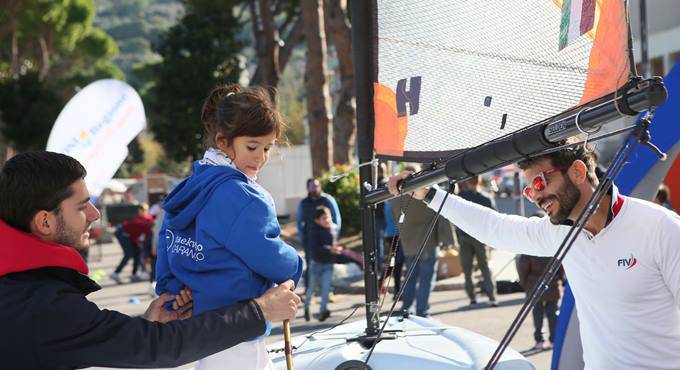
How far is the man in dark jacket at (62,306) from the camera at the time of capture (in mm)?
2186

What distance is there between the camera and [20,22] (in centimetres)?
4450

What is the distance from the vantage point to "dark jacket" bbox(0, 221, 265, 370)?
7.16 feet

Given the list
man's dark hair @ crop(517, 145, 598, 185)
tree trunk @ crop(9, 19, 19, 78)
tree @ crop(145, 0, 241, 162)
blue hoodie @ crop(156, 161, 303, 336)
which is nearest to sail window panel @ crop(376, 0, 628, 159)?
man's dark hair @ crop(517, 145, 598, 185)

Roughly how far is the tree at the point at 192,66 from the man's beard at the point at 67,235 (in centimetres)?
3432

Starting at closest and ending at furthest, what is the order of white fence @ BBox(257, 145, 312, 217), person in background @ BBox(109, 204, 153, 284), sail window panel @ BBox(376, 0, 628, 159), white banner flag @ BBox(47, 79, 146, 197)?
1. sail window panel @ BBox(376, 0, 628, 159)
2. white banner flag @ BBox(47, 79, 146, 197)
3. person in background @ BBox(109, 204, 153, 284)
4. white fence @ BBox(257, 145, 312, 217)

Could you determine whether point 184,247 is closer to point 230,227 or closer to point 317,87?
point 230,227

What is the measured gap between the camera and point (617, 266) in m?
2.98

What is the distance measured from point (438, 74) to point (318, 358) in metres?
1.12

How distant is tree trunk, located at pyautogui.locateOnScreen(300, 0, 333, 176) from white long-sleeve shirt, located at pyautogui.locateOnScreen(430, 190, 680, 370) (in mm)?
20397

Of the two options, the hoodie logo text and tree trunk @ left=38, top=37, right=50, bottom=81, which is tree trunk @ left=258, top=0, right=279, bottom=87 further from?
the hoodie logo text

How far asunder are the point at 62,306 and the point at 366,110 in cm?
184

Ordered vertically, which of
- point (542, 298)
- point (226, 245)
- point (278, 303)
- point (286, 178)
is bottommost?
point (286, 178)

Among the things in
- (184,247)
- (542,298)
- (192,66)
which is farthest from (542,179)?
(192,66)

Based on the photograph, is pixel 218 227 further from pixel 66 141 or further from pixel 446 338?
pixel 66 141
